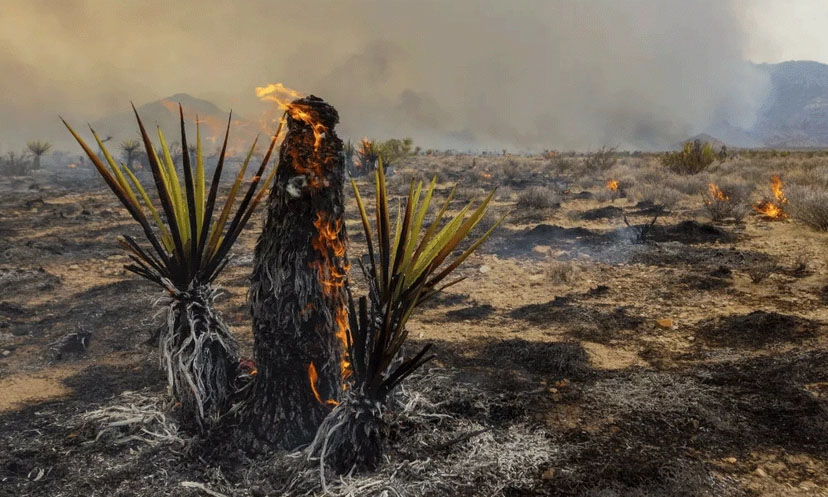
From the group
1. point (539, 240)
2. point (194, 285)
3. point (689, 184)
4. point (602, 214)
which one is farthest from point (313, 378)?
point (689, 184)

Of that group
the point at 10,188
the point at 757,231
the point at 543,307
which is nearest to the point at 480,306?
the point at 543,307

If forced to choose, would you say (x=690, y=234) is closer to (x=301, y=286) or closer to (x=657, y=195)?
(x=657, y=195)

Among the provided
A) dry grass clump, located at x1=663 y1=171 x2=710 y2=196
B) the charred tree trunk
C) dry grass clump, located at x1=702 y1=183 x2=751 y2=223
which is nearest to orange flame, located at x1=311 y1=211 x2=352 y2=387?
the charred tree trunk

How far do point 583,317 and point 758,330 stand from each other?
203 centimetres

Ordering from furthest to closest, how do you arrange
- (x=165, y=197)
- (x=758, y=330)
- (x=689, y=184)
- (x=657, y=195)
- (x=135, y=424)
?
(x=689, y=184) → (x=657, y=195) → (x=758, y=330) → (x=135, y=424) → (x=165, y=197)

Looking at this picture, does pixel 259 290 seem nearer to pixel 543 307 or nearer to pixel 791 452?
pixel 791 452

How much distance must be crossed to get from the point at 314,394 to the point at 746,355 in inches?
185

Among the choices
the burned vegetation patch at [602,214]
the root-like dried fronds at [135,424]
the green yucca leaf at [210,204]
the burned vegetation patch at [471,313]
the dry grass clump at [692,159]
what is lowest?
the root-like dried fronds at [135,424]

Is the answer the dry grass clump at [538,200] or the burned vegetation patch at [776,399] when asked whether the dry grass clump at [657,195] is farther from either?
the burned vegetation patch at [776,399]

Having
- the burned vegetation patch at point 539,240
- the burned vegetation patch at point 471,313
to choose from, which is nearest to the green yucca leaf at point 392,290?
the burned vegetation patch at point 471,313

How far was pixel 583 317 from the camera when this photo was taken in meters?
6.67

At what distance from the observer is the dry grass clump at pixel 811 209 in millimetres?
9836

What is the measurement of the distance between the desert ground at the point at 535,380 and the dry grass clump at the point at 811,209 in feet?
0.47

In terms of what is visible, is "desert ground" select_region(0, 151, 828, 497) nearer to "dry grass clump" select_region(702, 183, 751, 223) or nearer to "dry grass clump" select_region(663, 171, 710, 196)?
"dry grass clump" select_region(702, 183, 751, 223)
